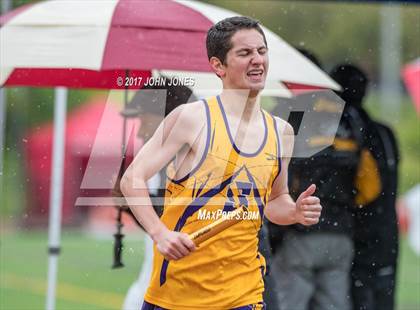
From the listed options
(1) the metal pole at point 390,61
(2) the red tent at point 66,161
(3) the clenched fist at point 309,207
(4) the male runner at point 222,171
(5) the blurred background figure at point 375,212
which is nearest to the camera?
(4) the male runner at point 222,171

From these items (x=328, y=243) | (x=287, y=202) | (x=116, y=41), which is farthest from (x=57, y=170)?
(x=287, y=202)

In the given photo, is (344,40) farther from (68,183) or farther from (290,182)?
(290,182)

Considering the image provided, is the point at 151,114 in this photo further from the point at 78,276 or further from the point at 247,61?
the point at 78,276

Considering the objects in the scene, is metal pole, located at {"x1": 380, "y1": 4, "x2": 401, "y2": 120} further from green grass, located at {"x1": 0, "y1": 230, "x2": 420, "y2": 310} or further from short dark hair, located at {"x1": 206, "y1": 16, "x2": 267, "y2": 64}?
short dark hair, located at {"x1": 206, "y1": 16, "x2": 267, "y2": 64}

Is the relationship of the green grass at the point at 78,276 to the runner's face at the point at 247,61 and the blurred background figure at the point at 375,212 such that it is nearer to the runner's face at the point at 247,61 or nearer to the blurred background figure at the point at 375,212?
the blurred background figure at the point at 375,212

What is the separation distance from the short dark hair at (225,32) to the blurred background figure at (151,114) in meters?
0.81

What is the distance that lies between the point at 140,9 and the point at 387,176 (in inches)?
85.3

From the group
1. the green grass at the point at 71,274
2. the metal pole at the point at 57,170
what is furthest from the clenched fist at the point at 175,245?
the green grass at the point at 71,274

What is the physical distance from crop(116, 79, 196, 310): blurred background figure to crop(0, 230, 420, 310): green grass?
2412mm

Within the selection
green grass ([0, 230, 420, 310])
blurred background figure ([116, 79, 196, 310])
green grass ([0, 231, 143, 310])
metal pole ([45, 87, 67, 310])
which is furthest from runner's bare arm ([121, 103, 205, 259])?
green grass ([0, 231, 143, 310])

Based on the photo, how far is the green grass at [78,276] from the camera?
1254 cm

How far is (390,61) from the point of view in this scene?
38469 mm

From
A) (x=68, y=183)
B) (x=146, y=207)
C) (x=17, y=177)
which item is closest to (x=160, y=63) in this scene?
(x=146, y=207)

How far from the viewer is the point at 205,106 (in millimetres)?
4430
